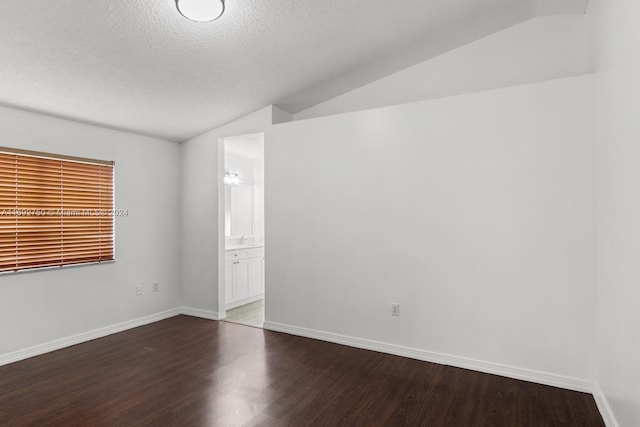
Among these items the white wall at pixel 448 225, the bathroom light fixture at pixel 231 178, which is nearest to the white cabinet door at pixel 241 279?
the white wall at pixel 448 225

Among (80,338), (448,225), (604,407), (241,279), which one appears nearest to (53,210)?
(80,338)

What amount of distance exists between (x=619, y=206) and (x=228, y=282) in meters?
4.31

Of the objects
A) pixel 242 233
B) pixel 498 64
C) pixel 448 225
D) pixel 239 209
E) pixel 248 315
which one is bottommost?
pixel 248 315

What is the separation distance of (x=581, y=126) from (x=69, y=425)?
4113 mm

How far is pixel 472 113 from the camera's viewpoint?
3119 millimetres

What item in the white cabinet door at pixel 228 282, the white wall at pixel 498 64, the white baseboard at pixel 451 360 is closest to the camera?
the white baseboard at pixel 451 360

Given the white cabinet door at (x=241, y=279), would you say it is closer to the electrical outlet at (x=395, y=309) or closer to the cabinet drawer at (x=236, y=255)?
the cabinet drawer at (x=236, y=255)

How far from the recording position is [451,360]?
3.17 meters

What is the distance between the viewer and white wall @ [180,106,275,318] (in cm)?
467

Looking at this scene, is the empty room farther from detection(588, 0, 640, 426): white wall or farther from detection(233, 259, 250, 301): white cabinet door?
detection(233, 259, 250, 301): white cabinet door

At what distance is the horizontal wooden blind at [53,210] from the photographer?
130 inches

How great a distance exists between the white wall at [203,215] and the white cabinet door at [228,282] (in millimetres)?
228

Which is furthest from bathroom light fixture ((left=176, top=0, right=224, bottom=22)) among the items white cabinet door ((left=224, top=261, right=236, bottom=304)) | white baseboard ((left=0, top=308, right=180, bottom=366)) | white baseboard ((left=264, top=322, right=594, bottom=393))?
white baseboard ((left=0, top=308, right=180, bottom=366))

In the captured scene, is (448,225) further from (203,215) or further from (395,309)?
(203,215)
